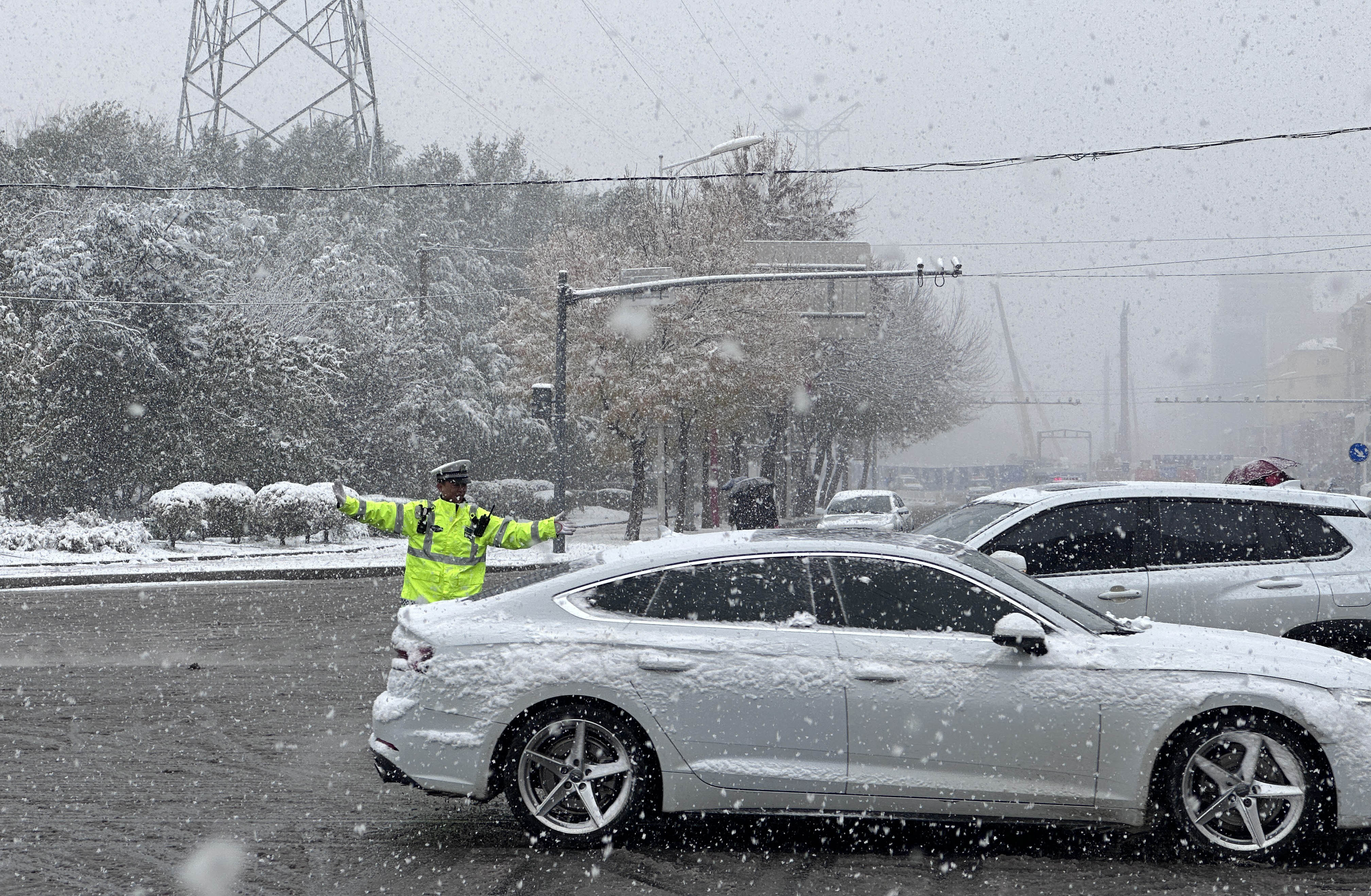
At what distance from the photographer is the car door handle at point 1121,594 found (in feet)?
27.3

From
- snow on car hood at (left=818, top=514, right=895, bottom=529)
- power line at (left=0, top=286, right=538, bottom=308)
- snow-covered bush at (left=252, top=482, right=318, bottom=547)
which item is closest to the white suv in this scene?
snow on car hood at (left=818, top=514, right=895, bottom=529)

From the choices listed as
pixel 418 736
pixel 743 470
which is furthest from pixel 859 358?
pixel 418 736

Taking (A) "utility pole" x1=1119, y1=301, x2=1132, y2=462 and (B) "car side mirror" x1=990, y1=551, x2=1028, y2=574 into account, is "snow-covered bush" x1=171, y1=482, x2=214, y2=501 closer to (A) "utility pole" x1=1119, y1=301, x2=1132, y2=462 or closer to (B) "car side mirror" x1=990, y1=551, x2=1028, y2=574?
(B) "car side mirror" x1=990, y1=551, x2=1028, y2=574

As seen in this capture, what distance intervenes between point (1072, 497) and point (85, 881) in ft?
19.3

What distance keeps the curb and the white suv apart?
1274cm

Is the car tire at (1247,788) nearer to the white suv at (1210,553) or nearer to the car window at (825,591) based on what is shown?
the car window at (825,591)

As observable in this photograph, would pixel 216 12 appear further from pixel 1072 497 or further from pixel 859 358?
pixel 1072 497

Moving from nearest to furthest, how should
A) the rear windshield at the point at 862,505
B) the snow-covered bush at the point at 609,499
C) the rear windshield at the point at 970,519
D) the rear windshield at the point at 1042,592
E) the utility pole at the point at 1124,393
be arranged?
the rear windshield at the point at 1042,592, the rear windshield at the point at 970,519, the rear windshield at the point at 862,505, the snow-covered bush at the point at 609,499, the utility pole at the point at 1124,393

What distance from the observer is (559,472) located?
2872 centimetres

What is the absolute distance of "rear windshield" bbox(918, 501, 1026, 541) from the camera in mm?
8961

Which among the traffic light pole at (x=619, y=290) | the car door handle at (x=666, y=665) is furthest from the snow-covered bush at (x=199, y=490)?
the car door handle at (x=666, y=665)

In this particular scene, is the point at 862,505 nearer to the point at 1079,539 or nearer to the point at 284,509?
the point at 284,509

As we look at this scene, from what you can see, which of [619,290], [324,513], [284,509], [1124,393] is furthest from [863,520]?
[1124,393]

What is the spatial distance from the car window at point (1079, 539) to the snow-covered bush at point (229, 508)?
23.9 meters
